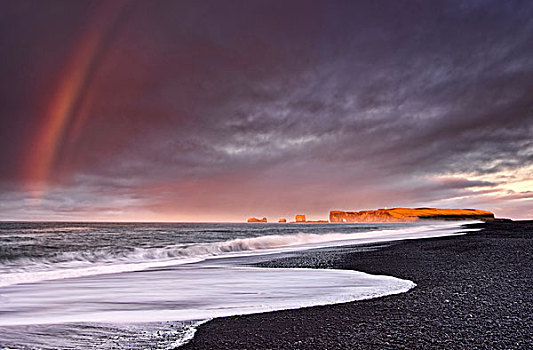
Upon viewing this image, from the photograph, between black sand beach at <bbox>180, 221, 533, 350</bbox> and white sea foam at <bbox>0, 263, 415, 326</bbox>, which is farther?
white sea foam at <bbox>0, 263, 415, 326</bbox>

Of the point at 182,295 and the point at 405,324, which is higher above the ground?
the point at 405,324

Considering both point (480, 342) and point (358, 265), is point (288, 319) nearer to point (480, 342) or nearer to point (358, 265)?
point (480, 342)

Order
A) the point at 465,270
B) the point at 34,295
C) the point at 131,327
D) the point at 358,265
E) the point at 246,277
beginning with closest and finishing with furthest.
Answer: the point at 131,327 → the point at 34,295 → the point at 465,270 → the point at 246,277 → the point at 358,265

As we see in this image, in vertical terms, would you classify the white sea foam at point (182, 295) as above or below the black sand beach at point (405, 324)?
below

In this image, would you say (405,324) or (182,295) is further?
(182,295)

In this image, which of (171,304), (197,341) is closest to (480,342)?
(197,341)

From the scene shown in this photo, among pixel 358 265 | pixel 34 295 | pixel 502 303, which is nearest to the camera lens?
pixel 502 303

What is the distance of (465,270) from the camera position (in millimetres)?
6793

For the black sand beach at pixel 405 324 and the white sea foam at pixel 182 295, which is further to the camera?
the white sea foam at pixel 182 295

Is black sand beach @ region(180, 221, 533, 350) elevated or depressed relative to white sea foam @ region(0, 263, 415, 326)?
elevated

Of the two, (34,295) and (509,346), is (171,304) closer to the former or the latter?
(34,295)

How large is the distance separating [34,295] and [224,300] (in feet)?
11.9

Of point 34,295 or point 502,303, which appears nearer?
point 502,303

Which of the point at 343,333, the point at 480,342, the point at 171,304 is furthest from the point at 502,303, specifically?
the point at 171,304
